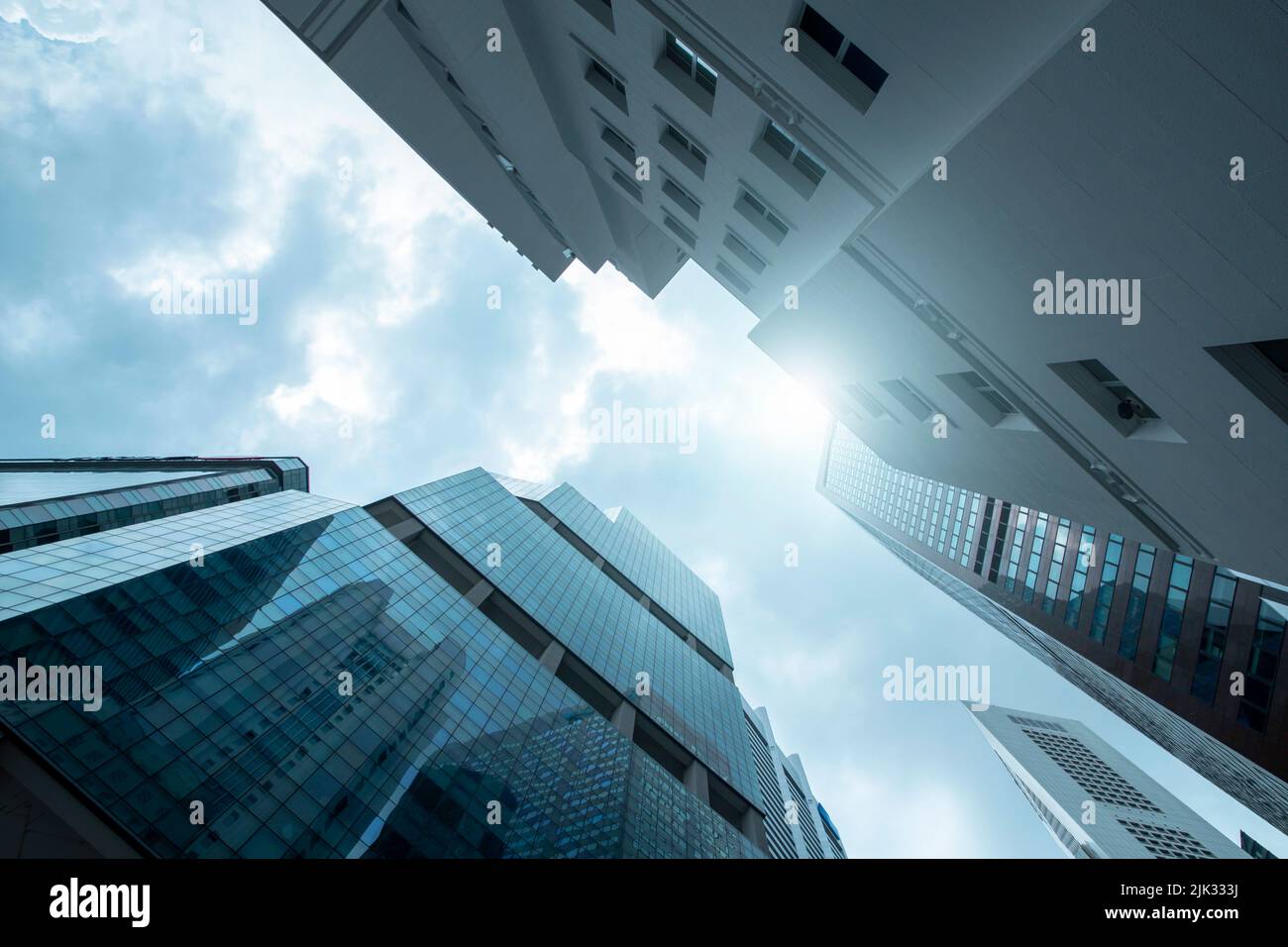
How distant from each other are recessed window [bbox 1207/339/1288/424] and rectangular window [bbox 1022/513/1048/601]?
4485 cm

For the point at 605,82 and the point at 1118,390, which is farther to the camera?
the point at 605,82

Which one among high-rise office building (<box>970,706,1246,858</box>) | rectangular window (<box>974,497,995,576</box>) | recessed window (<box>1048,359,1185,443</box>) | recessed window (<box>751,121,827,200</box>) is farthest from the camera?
high-rise office building (<box>970,706,1246,858</box>)

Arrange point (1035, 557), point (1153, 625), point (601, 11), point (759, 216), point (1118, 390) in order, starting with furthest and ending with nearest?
point (1035, 557), point (1153, 625), point (759, 216), point (601, 11), point (1118, 390)

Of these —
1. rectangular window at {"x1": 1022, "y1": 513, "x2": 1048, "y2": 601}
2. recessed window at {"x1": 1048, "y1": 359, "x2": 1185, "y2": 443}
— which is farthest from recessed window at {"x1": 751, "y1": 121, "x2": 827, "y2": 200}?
rectangular window at {"x1": 1022, "y1": 513, "x2": 1048, "y2": 601}

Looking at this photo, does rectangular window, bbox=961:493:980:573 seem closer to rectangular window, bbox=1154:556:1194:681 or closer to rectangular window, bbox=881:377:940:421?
rectangular window, bbox=1154:556:1194:681

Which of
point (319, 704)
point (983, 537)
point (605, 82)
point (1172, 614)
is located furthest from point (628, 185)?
point (983, 537)

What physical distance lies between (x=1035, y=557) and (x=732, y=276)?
42.0 meters

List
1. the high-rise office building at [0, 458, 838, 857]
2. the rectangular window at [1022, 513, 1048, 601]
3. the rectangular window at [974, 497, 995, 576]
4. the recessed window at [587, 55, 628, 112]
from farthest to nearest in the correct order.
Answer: the rectangular window at [974, 497, 995, 576] → the rectangular window at [1022, 513, 1048, 601] → the recessed window at [587, 55, 628, 112] → the high-rise office building at [0, 458, 838, 857]

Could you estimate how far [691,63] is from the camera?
45.3ft

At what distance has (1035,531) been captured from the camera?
47.2m

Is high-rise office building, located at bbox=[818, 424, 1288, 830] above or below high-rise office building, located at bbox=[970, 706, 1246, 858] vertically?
above

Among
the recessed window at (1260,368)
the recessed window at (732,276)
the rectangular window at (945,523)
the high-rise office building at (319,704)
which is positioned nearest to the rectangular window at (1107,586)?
the rectangular window at (945,523)

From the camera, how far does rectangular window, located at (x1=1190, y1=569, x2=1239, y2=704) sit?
31.5 meters

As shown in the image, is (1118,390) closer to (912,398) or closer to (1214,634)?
(912,398)
